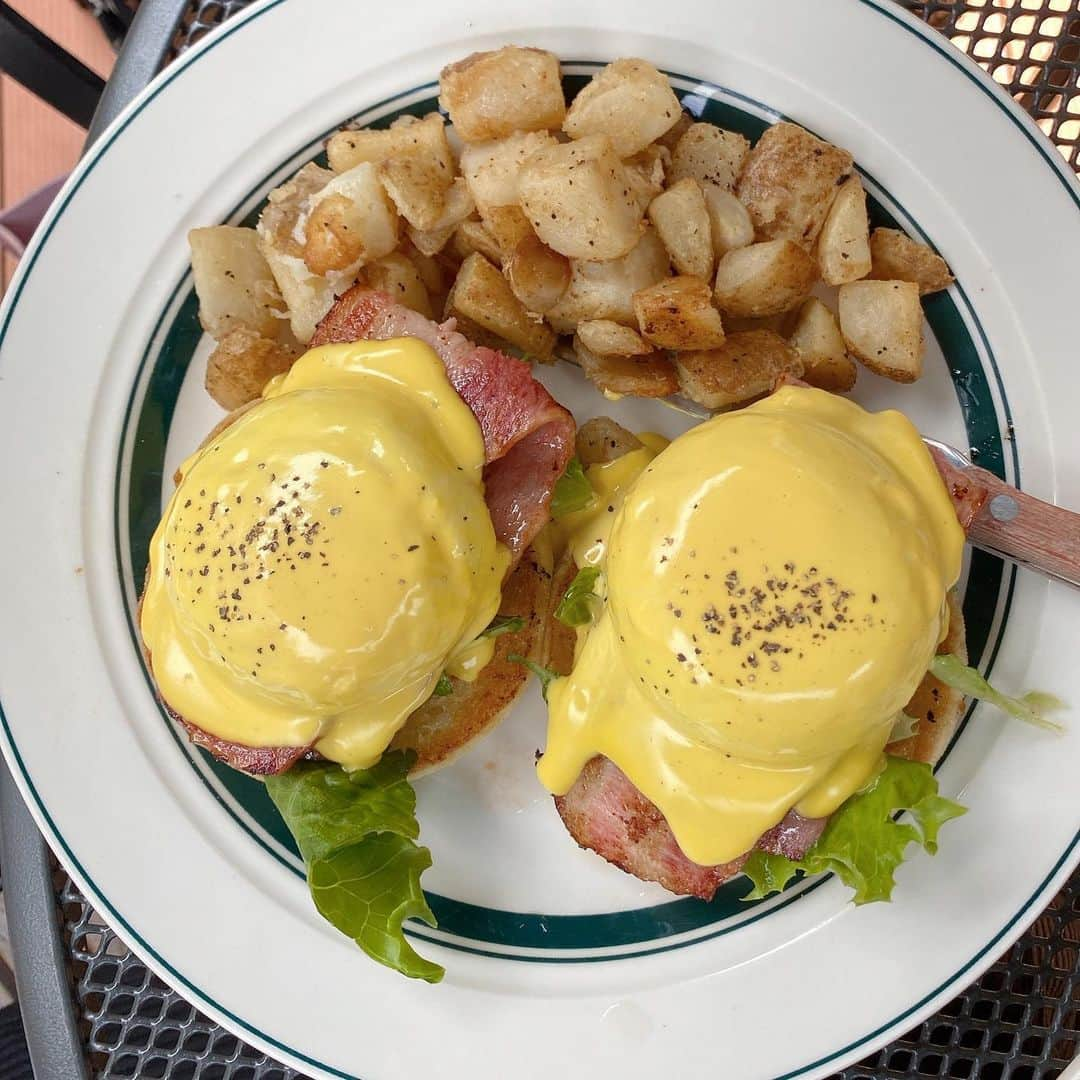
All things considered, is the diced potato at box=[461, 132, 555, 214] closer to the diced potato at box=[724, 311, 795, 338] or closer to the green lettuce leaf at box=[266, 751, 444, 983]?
the diced potato at box=[724, 311, 795, 338]

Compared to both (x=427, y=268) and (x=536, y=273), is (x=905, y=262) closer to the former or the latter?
(x=536, y=273)

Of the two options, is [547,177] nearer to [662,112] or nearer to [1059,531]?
[662,112]

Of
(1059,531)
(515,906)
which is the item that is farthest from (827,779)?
(515,906)

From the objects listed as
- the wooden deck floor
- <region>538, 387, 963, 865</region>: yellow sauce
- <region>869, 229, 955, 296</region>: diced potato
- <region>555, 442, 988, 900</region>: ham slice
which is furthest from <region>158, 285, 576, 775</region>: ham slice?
the wooden deck floor

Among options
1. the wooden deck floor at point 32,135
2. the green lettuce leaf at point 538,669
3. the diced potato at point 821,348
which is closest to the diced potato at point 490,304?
the diced potato at point 821,348

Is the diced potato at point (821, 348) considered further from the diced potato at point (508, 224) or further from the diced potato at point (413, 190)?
the diced potato at point (413, 190)

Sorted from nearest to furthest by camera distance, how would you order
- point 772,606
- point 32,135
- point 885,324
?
1. point 772,606
2. point 885,324
3. point 32,135

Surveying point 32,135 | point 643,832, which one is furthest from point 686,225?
point 32,135
